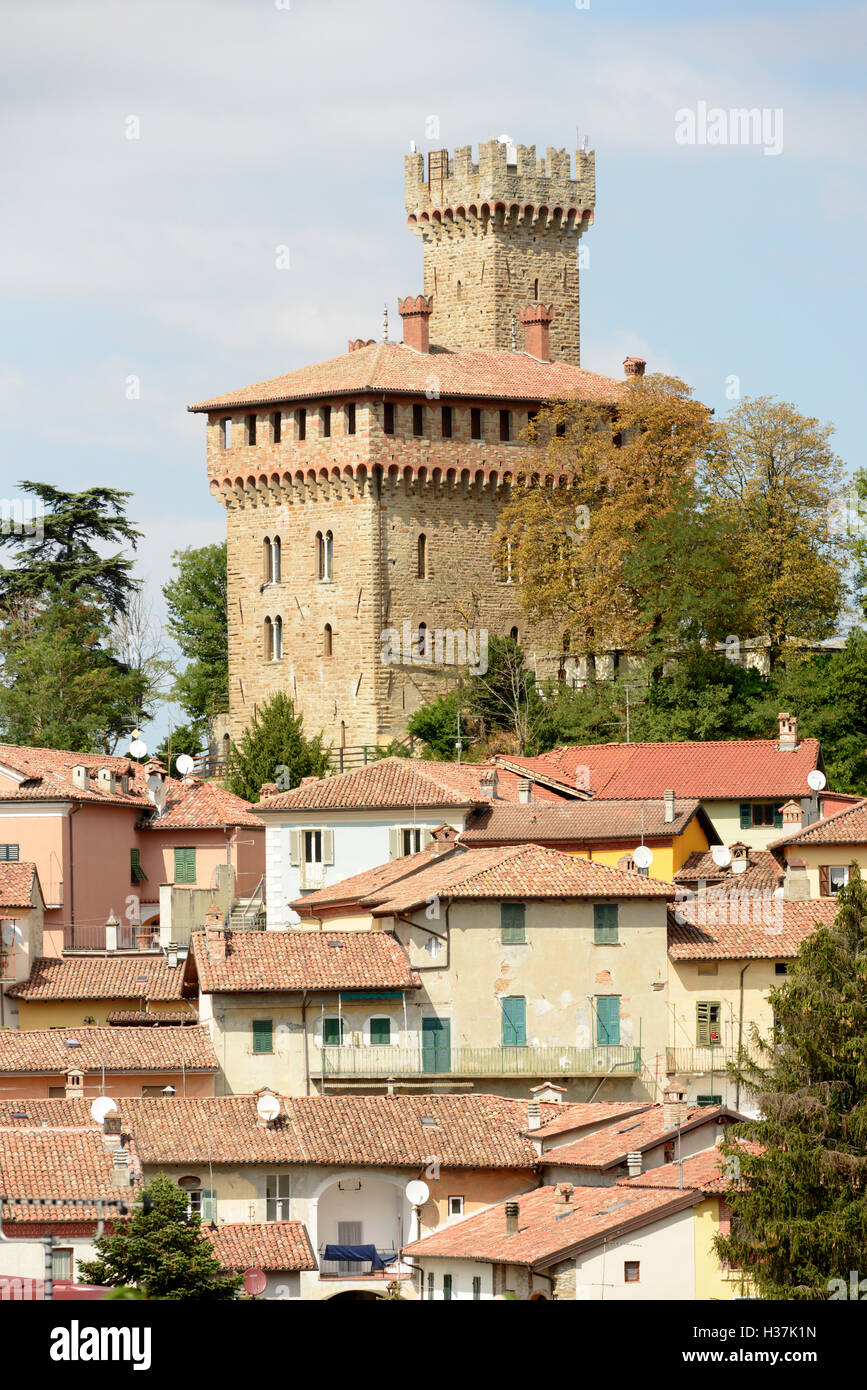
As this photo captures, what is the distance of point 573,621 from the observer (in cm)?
6794

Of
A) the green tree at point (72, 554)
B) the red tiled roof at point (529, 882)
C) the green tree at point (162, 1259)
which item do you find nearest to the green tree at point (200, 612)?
the green tree at point (72, 554)

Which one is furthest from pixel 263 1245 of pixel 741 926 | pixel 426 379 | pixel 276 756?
pixel 426 379

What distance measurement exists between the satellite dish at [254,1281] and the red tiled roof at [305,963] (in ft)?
31.9

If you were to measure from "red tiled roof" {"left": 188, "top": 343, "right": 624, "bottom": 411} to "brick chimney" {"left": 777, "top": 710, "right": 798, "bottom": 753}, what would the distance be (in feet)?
54.6

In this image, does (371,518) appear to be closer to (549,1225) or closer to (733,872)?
(733,872)

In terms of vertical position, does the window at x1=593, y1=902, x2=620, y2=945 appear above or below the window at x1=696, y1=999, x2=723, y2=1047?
above

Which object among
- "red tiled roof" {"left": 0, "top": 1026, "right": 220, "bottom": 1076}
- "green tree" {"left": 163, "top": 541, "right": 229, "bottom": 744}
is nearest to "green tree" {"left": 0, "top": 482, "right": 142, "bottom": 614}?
"green tree" {"left": 163, "top": 541, "right": 229, "bottom": 744}

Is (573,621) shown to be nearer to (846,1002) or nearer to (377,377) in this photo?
(377,377)

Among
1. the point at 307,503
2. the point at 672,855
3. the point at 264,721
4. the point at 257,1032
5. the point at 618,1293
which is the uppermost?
the point at 307,503

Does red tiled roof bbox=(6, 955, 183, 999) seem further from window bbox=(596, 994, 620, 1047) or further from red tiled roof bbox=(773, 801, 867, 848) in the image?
red tiled roof bbox=(773, 801, 867, 848)

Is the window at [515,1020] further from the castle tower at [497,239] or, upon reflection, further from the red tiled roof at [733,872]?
the castle tower at [497,239]

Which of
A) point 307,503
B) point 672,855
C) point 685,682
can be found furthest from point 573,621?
point 672,855

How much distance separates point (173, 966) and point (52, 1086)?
770 centimetres

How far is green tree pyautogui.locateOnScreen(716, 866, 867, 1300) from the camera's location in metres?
30.5
